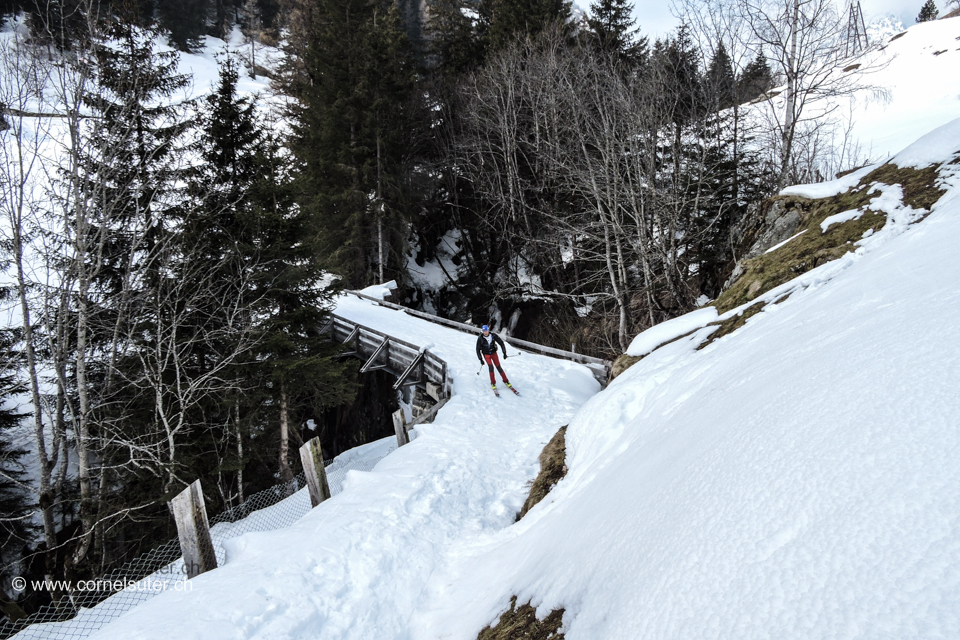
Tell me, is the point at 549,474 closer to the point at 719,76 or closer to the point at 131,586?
the point at 131,586

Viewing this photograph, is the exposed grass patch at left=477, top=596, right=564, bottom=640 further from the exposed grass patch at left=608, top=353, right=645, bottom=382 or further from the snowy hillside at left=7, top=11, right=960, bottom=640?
the exposed grass patch at left=608, top=353, right=645, bottom=382

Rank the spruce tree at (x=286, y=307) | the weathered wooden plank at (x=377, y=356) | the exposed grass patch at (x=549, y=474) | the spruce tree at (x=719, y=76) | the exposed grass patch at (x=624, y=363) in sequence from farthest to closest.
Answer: the weathered wooden plank at (x=377, y=356) → the spruce tree at (x=719, y=76) → the spruce tree at (x=286, y=307) → the exposed grass patch at (x=624, y=363) → the exposed grass patch at (x=549, y=474)

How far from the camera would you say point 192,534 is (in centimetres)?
452

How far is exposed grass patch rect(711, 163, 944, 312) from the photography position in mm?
5949

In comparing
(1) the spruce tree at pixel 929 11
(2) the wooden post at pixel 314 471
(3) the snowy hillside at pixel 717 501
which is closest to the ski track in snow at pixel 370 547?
(3) the snowy hillside at pixel 717 501

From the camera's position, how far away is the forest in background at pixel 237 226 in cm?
770

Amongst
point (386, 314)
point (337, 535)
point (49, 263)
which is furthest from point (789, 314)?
point (386, 314)

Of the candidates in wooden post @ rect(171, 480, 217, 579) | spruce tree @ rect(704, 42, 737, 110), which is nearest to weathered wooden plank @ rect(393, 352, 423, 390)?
wooden post @ rect(171, 480, 217, 579)

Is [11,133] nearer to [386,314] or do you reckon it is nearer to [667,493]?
[667,493]

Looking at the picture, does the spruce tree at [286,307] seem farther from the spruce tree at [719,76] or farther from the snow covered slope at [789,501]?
the spruce tree at [719,76]

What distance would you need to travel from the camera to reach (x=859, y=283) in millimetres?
4004

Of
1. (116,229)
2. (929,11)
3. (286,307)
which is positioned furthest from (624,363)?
(929,11)

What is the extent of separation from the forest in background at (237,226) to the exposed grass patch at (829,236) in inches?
130

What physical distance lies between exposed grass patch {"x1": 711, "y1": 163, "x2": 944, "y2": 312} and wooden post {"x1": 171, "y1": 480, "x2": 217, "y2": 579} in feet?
21.0
